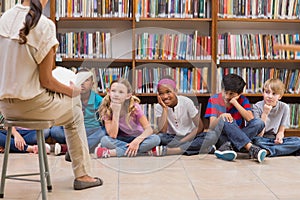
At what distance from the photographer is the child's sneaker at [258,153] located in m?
3.78

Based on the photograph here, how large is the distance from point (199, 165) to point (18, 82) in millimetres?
1562

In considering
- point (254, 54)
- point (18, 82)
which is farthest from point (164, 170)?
point (254, 54)

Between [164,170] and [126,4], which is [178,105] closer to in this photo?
[164,170]

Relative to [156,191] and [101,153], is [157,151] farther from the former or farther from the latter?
[156,191]

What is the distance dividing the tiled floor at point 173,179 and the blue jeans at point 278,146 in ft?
0.21

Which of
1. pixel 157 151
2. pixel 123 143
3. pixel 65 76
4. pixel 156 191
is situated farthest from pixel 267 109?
pixel 65 76

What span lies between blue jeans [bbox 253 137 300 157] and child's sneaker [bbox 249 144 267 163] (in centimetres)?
17

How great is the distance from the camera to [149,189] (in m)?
3.04

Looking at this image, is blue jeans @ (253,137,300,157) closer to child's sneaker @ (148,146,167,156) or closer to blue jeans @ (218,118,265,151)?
blue jeans @ (218,118,265,151)

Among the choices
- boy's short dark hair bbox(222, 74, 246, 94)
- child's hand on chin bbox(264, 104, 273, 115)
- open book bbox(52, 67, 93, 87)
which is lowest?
child's hand on chin bbox(264, 104, 273, 115)

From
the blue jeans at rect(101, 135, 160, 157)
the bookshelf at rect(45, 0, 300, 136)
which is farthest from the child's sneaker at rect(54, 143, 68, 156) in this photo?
the bookshelf at rect(45, 0, 300, 136)

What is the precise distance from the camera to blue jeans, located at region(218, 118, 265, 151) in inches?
157

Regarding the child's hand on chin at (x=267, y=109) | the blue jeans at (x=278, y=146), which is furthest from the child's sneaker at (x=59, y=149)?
the child's hand on chin at (x=267, y=109)

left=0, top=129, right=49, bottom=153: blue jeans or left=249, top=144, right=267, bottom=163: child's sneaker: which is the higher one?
left=0, top=129, right=49, bottom=153: blue jeans
